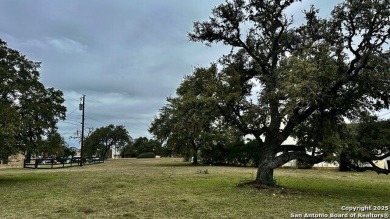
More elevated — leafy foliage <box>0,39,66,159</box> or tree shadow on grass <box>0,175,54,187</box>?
leafy foliage <box>0,39,66,159</box>

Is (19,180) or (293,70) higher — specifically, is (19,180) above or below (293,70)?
below

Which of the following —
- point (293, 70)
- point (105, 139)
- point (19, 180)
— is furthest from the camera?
point (105, 139)

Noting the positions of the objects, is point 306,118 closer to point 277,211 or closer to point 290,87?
point 290,87

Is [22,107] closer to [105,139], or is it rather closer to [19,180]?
[19,180]

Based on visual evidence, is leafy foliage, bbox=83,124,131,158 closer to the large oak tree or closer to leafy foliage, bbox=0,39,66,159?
leafy foliage, bbox=0,39,66,159

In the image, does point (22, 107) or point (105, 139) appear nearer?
point (22, 107)

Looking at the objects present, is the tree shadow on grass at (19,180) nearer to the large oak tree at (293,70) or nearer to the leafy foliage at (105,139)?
the large oak tree at (293,70)

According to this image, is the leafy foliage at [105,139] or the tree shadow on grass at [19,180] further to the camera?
the leafy foliage at [105,139]

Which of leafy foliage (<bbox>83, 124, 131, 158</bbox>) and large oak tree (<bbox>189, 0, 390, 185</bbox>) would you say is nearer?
large oak tree (<bbox>189, 0, 390, 185</bbox>)

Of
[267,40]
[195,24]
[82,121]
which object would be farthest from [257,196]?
[82,121]

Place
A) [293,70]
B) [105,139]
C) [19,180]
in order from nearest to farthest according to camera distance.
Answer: [293,70] < [19,180] < [105,139]

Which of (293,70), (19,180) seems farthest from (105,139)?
(293,70)

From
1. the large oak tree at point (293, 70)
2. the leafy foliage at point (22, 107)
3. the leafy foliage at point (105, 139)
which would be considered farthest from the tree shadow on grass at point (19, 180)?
the leafy foliage at point (105, 139)

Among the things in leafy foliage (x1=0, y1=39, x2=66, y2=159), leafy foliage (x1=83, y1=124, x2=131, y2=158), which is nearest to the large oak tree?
leafy foliage (x1=0, y1=39, x2=66, y2=159)
